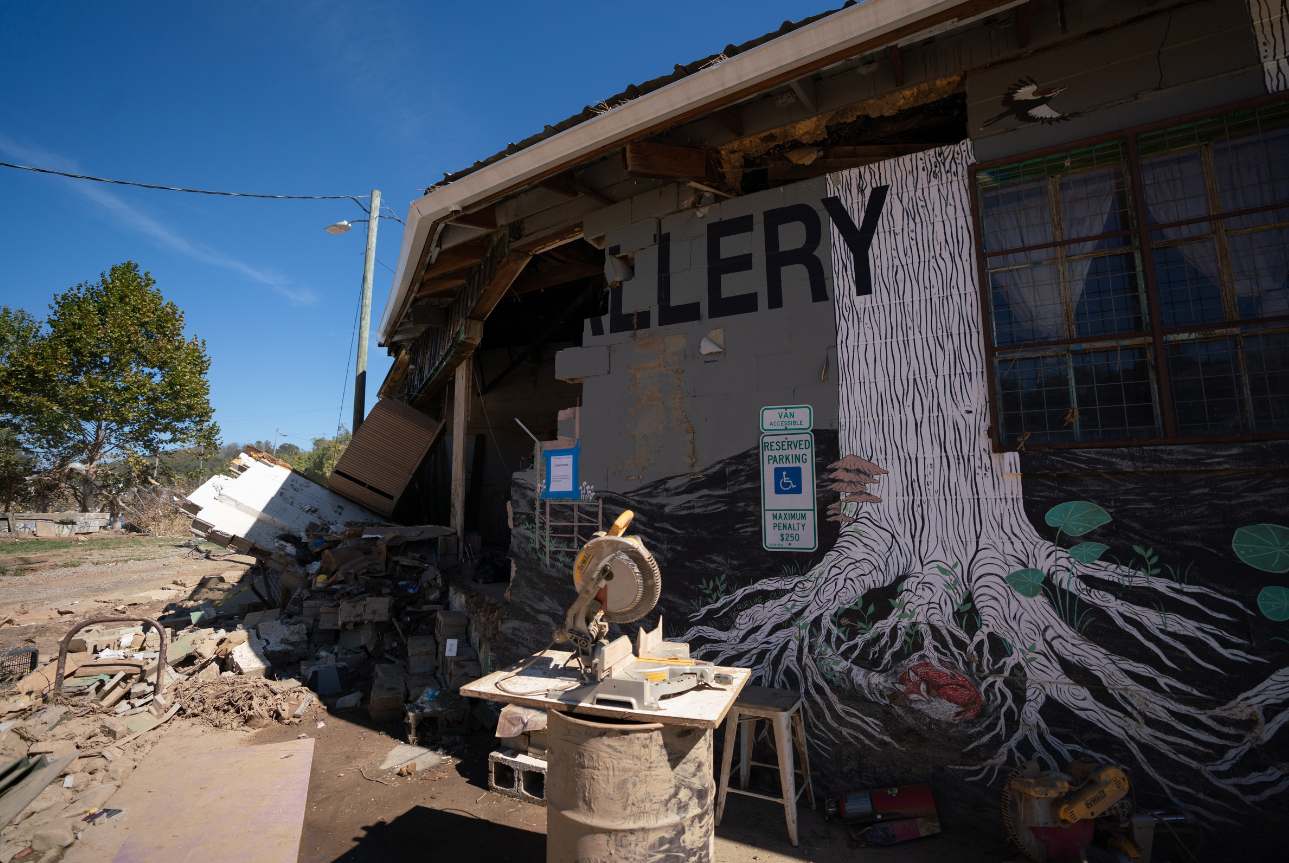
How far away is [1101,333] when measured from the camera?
4.09 meters

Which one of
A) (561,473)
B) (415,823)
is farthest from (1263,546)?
(415,823)

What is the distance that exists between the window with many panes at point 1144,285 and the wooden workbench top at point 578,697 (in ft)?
8.93

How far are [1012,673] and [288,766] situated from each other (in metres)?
6.07

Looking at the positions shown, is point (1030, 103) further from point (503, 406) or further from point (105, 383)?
point (105, 383)

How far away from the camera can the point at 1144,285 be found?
13.1 feet

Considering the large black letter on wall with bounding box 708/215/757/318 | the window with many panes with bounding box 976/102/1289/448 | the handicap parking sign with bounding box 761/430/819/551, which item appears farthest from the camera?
the large black letter on wall with bounding box 708/215/757/318

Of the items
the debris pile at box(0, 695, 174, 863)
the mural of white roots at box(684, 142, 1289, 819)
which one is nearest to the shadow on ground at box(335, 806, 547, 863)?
the mural of white roots at box(684, 142, 1289, 819)

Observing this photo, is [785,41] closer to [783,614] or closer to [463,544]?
[783,614]

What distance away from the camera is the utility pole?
13008 mm

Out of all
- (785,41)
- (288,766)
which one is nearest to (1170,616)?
(785,41)

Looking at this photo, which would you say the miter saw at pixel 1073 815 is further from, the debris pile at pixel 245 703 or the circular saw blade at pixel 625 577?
the debris pile at pixel 245 703

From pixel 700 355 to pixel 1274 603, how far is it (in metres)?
3.95

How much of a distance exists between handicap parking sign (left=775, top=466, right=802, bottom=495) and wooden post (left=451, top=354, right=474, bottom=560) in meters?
5.66

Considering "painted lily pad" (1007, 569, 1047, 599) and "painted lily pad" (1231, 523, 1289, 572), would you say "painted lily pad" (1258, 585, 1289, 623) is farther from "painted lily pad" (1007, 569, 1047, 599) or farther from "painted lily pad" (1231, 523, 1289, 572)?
"painted lily pad" (1007, 569, 1047, 599)
